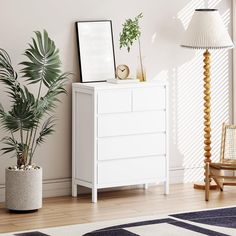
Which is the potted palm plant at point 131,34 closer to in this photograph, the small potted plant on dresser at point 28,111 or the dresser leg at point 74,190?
the small potted plant on dresser at point 28,111

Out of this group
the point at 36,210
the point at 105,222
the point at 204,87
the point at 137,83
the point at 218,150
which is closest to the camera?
the point at 105,222

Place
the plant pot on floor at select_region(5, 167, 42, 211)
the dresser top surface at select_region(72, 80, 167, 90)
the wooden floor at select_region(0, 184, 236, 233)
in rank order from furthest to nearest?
the dresser top surface at select_region(72, 80, 167, 90)
the plant pot on floor at select_region(5, 167, 42, 211)
the wooden floor at select_region(0, 184, 236, 233)

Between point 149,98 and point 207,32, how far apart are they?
80cm

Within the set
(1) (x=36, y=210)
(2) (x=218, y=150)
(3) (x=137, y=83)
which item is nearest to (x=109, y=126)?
(3) (x=137, y=83)

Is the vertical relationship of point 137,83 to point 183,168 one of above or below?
above

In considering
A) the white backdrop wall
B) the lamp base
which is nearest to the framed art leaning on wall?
the white backdrop wall

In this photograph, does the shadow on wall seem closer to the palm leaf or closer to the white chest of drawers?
the white chest of drawers

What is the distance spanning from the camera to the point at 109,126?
6738 millimetres

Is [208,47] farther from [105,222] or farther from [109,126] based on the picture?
[105,222]

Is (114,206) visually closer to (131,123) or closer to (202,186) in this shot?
(131,123)

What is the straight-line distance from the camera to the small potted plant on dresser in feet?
20.8

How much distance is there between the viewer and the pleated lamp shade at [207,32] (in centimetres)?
711

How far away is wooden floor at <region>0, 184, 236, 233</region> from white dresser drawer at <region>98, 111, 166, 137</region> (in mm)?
583

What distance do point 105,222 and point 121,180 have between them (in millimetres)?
913
